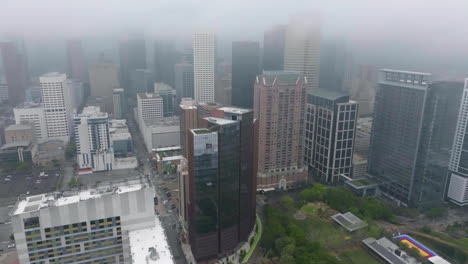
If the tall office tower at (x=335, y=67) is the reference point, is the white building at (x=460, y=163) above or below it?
below

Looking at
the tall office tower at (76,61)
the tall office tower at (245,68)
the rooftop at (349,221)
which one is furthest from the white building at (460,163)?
the tall office tower at (76,61)

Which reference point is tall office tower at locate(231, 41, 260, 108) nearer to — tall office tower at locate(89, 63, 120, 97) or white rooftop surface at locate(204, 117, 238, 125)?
tall office tower at locate(89, 63, 120, 97)

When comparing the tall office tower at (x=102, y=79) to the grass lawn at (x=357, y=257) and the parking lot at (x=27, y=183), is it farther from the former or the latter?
the grass lawn at (x=357, y=257)

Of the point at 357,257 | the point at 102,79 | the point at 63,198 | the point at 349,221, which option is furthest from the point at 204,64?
the point at 63,198

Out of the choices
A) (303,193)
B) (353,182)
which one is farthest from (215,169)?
(353,182)

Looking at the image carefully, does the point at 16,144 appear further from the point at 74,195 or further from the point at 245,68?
the point at 245,68

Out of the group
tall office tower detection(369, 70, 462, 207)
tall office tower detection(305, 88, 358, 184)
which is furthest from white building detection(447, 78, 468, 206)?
tall office tower detection(305, 88, 358, 184)

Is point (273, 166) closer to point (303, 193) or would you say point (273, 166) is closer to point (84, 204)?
point (303, 193)
